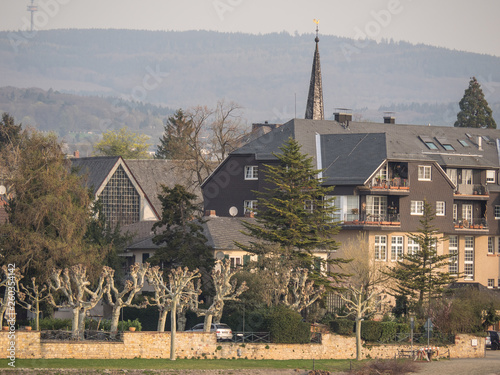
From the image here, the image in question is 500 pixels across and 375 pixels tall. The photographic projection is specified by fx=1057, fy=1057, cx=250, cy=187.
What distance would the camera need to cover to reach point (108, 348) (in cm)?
4984

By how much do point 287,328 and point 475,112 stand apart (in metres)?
74.5

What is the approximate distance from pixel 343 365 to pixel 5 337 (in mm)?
16849

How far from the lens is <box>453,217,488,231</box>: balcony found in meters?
83.1

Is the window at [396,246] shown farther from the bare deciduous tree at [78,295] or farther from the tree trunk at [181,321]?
the bare deciduous tree at [78,295]

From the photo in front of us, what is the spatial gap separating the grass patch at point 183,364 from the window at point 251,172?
99.0 ft

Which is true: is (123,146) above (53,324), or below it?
above

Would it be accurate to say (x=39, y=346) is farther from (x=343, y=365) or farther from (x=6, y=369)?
(x=343, y=365)

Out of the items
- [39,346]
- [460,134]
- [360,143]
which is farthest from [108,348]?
[460,134]

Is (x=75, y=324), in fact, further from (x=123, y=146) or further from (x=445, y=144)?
(x=123, y=146)

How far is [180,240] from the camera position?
2461 inches

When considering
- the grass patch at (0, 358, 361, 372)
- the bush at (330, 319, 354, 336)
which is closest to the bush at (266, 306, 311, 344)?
the grass patch at (0, 358, 361, 372)

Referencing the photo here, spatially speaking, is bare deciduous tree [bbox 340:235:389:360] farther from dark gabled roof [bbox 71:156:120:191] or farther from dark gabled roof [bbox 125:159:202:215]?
dark gabled roof [bbox 125:159:202:215]

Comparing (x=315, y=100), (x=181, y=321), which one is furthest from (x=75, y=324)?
(x=315, y=100)

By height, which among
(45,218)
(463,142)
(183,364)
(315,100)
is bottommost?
(183,364)
